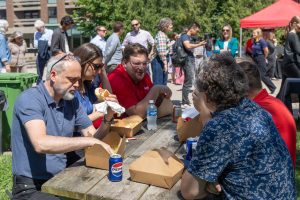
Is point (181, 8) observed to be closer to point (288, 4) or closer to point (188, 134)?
point (288, 4)

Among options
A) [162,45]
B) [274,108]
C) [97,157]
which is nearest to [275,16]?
[162,45]

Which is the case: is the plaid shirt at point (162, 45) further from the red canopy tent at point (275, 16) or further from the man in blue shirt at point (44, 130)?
the man in blue shirt at point (44, 130)

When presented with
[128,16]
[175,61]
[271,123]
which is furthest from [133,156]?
[128,16]

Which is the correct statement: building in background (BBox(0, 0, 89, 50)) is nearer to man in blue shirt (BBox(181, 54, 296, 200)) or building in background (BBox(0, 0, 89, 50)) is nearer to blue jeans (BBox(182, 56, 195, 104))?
blue jeans (BBox(182, 56, 195, 104))

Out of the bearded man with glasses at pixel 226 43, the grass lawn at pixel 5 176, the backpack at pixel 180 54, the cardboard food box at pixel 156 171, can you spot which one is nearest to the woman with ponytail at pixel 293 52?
the backpack at pixel 180 54

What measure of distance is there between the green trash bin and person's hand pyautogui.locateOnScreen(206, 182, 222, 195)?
3.72 m

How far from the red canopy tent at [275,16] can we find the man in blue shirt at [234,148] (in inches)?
420

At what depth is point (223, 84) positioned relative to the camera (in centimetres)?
184

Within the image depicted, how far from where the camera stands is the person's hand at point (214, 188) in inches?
72.4

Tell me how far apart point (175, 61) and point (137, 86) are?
12.9ft

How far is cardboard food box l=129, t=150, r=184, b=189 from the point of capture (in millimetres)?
2178

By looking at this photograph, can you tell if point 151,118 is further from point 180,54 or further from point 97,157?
point 180,54

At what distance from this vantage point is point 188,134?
303 cm

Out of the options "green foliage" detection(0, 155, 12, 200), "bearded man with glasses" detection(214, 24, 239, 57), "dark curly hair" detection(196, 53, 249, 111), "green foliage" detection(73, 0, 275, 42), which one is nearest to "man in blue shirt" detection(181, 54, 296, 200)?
"dark curly hair" detection(196, 53, 249, 111)
